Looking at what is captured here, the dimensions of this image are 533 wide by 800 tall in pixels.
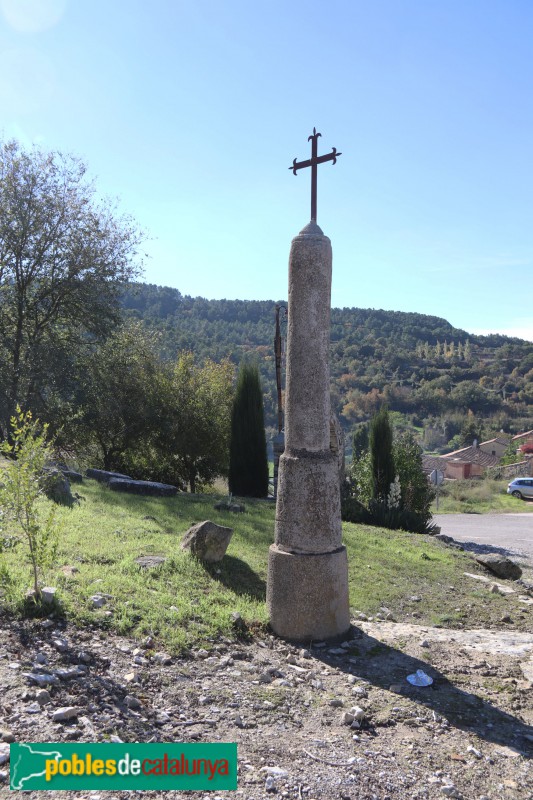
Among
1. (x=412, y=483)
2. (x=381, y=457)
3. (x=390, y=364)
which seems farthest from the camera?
(x=390, y=364)

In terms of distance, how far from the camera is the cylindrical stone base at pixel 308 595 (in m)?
5.27

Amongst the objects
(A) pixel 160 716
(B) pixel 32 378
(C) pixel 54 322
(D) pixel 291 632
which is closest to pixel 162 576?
(D) pixel 291 632

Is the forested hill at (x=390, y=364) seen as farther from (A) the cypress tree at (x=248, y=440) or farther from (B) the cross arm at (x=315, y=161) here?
(B) the cross arm at (x=315, y=161)

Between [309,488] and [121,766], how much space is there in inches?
110

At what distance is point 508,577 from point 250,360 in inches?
375

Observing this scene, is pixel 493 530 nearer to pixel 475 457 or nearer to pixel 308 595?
pixel 308 595

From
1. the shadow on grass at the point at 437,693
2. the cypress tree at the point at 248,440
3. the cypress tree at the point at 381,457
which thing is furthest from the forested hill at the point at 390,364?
the shadow on grass at the point at 437,693

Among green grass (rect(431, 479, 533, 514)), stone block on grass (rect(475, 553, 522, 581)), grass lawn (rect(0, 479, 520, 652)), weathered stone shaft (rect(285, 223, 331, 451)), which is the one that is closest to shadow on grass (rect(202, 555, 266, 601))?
grass lawn (rect(0, 479, 520, 652))

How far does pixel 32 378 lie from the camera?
49.8ft

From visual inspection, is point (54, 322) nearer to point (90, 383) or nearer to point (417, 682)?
point (90, 383)

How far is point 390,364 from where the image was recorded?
2653 inches

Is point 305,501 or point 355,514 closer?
point 305,501

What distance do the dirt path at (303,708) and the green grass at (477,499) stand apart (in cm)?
1973

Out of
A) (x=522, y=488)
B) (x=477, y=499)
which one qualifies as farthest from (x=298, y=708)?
(x=522, y=488)
